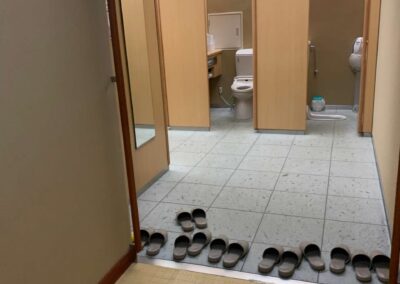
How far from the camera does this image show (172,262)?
2.34 m

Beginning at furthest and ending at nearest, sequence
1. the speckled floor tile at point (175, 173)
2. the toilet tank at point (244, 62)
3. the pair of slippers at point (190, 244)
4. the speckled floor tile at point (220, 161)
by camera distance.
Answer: the toilet tank at point (244, 62)
the speckled floor tile at point (220, 161)
the speckled floor tile at point (175, 173)
the pair of slippers at point (190, 244)

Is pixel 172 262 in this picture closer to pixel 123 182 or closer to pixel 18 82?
pixel 123 182

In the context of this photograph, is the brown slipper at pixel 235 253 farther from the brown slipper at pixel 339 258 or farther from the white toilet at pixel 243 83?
the white toilet at pixel 243 83

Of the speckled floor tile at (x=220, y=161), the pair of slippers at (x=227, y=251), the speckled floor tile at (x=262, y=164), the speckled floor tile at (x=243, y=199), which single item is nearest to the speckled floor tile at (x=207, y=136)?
the speckled floor tile at (x=220, y=161)

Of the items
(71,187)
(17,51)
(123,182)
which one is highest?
(17,51)

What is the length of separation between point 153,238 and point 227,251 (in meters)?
0.50

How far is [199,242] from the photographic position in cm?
249

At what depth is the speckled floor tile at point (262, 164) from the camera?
3727 millimetres

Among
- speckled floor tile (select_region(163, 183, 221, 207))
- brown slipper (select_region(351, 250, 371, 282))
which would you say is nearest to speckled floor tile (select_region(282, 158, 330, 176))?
speckled floor tile (select_region(163, 183, 221, 207))

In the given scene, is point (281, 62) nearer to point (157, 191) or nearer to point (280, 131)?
point (280, 131)

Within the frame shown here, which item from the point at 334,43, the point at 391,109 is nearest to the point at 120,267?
the point at 391,109

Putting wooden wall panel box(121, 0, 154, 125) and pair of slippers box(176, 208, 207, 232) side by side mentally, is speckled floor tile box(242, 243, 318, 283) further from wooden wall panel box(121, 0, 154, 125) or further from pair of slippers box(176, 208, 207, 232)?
wooden wall panel box(121, 0, 154, 125)

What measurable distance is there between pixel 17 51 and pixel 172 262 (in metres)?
1.44

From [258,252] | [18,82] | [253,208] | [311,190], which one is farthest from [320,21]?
[18,82]
